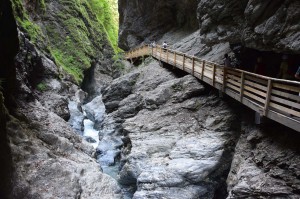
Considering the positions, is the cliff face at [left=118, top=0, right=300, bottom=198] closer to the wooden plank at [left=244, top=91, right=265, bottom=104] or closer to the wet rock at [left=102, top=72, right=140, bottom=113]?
the wooden plank at [left=244, top=91, right=265, bottom=104]

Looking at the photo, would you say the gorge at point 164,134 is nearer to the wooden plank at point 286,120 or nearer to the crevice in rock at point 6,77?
the crevice in rock at point 6,77

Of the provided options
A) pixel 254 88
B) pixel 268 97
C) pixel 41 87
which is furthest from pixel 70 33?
pixel 268 97

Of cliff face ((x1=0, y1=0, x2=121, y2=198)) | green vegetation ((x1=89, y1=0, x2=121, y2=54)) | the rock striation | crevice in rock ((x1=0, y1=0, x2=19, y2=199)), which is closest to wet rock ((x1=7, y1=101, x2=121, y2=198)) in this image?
cliff face ((x1=0, y1=0, x2=121, y2=198))

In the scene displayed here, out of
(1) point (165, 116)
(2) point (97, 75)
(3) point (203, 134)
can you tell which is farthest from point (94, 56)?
(3) point (203, 134)

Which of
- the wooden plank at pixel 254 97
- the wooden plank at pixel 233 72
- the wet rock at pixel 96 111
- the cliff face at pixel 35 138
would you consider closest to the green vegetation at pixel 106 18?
the wet rock at pixel 96 111

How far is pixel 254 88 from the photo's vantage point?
515 inches

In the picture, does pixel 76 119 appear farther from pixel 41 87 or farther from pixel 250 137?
pixel 250 137

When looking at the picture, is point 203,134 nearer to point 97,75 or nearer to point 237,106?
point 237,106

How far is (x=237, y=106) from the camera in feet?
49.3

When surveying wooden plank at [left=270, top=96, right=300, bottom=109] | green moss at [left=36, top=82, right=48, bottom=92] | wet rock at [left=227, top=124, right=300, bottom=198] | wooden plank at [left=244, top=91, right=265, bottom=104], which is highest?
wooden plank at [left=270, top=96, right=300, bottom=109]

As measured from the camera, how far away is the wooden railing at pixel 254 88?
943 cm

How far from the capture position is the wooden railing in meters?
9.43

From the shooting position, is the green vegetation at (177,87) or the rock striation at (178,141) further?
the green vegetation at (177,87)

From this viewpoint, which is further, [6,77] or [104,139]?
[104,139]
